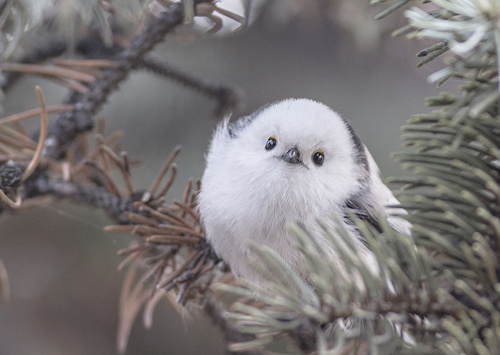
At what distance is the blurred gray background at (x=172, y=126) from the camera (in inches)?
37.0

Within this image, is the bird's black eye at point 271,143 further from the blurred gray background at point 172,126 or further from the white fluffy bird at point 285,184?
the blurred gray background at point 172,126

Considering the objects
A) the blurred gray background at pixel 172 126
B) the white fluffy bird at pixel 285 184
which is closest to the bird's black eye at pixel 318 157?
the white fluffy bird at pixel 285 184

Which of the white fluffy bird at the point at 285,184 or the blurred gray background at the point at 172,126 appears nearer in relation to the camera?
the white fluffy bird at the point at 285,184

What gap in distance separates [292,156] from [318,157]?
1.8 inches

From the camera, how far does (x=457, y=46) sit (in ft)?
0.98

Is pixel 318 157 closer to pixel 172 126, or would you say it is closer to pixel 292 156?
pixel 292 156

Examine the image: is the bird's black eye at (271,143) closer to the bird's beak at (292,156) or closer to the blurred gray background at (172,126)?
the bird's beak at (292,156)

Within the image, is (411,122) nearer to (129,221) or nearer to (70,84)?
(129,221)

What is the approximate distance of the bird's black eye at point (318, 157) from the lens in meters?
0.63

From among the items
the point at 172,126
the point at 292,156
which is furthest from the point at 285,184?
the point at 172,126

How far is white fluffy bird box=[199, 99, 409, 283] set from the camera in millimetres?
554

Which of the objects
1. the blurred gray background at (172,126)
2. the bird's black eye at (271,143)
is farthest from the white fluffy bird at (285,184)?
the blurred gray background at (172,126)

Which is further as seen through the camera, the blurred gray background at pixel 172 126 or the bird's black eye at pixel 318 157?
the blurred gray background at pixel 172 126

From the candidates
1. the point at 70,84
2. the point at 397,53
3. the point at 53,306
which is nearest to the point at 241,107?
the point at 70,84
